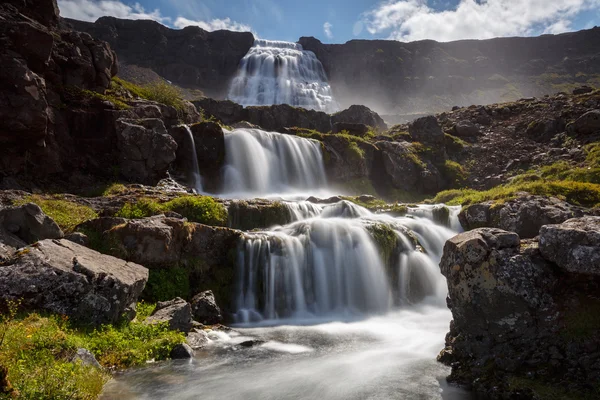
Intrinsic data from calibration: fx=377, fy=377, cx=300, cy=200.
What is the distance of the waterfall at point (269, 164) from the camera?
88.9 ft

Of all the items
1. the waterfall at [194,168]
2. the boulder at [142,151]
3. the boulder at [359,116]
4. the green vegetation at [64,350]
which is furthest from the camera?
the boulder at [359,116]

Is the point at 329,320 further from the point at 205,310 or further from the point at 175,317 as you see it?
the point at 175,317

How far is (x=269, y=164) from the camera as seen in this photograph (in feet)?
94.8

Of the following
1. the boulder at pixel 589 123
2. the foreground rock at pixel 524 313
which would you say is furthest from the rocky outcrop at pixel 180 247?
the boulder at pixel 589 123

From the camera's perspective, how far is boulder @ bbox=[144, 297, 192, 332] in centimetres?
952

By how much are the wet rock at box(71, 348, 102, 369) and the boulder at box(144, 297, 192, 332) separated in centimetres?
235

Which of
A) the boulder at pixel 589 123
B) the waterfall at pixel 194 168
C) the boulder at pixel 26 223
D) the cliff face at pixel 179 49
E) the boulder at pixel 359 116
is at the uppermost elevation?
the cliff face at pixel 179 49

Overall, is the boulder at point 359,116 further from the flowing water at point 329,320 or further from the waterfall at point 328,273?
the waterfall at point 328,273

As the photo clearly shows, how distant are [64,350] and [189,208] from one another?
9.69 metres

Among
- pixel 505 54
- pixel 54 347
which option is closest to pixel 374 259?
pixel 54 347

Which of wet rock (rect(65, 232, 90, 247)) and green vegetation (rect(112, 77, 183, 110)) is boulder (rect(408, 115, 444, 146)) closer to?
green vegetation (rect(112, 77, 183, 110))

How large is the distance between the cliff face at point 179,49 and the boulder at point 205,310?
78473 mm

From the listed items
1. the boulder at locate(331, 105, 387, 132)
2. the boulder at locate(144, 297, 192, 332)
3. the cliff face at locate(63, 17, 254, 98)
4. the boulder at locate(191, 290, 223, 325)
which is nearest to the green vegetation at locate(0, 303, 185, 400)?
the boulder at locate(144, 297, 192, 332)

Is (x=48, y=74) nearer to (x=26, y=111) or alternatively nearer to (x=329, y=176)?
(x=26, y=111)
